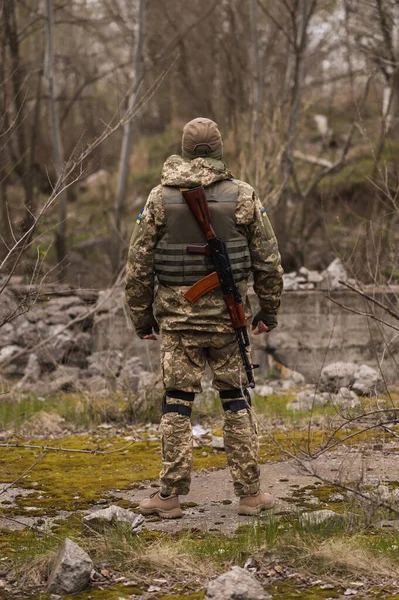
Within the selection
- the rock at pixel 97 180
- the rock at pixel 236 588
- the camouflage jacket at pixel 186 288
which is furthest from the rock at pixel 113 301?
the rock at pixel 97 180

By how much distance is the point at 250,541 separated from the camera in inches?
144

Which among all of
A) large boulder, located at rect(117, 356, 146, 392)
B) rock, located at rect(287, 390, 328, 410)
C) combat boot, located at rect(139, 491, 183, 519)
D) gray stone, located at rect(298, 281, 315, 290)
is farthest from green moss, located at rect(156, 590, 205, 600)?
gray stone, located at rect(298, 281, 315, 290)

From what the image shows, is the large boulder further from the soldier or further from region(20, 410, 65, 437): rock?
the soldier

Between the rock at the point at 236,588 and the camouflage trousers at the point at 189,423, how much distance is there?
1.32 meters

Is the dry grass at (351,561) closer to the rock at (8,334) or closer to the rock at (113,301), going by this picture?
the rock at (113,301)

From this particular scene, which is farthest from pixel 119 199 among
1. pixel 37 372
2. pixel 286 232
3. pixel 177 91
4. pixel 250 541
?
pixel 250 541

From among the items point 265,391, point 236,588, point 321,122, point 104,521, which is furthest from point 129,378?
point 321,122

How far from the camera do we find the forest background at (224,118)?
11.2 m

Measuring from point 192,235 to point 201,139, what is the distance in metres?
0.51

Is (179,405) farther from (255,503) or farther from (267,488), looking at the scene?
(267,488)

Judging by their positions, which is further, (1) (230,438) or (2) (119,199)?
(2) (119,199)

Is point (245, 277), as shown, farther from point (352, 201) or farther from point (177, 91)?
point (177, 91)

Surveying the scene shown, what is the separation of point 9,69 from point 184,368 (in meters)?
10.6

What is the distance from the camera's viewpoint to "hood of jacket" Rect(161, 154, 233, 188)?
4.29 metres
